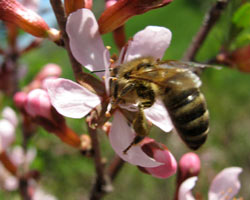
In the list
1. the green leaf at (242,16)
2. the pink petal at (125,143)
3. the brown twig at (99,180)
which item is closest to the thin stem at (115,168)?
the brown twig at (99,180)

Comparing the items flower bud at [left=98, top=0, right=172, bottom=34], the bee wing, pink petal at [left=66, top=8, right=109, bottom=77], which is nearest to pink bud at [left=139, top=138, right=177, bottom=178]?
the bee wing

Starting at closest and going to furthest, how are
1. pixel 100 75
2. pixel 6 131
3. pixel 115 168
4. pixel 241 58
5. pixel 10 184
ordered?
pixel 100 75 → pixel 115 168 → pixel 241 58 → pixel 6 131 → pixel 10 184

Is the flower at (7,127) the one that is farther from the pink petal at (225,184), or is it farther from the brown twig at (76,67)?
the pink petal at (225,184)

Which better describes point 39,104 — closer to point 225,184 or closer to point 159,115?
point 159,115

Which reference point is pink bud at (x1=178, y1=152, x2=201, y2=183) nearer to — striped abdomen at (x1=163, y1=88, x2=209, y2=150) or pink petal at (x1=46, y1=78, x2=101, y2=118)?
striped abdomen at (x1=163, y1=88, x2=209, y2=150)

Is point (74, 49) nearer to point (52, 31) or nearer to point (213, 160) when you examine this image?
point (52, 31)

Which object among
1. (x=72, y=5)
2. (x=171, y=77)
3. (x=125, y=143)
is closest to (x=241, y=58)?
(x=171, y=77)

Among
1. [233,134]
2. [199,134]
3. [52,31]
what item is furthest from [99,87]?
[233,134]

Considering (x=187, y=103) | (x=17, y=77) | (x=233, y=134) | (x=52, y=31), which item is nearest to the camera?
(x=187, y=103)
